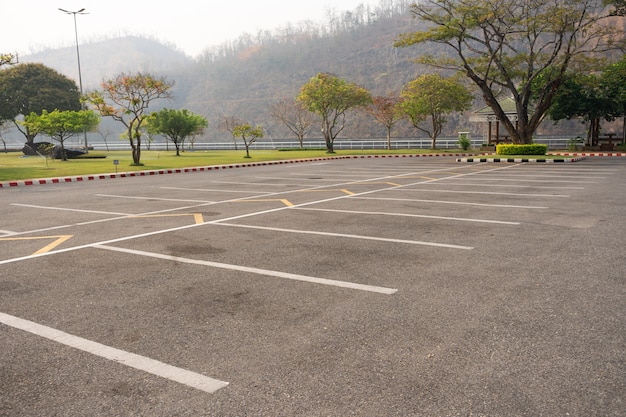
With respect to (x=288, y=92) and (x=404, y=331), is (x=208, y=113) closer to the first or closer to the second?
(x=288, y=92)

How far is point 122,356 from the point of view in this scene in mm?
3516

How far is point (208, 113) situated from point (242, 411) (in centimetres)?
15426

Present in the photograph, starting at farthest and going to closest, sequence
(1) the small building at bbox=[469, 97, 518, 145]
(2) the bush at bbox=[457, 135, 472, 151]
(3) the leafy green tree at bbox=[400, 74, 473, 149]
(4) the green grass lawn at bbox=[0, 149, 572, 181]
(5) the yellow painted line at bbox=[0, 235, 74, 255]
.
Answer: (3) the leafy green tree at bbox=[400, 74, 473, 149]
(2) the bush at bbox=[457, 135, 472, 151]
(1) the small building at bbox=[469, 97, 518, 145]
(4) the green grass lawn at bbox=[0, 149, 572, 181]
(5) the yellow painted line at bbox=[0, 235, 74, 255]

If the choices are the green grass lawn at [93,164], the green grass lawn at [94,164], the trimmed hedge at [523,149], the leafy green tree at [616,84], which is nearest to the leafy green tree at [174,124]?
the green grass lawn at [94,164]

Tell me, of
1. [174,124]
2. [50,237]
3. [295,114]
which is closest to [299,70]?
[295,114]

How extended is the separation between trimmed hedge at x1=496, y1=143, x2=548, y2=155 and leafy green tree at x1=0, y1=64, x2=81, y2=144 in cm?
5371

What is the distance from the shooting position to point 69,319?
425cm

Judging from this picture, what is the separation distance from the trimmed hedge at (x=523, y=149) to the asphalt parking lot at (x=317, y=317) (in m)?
22.8

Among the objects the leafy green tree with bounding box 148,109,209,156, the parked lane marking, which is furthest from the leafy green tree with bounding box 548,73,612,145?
Answer: the parked lane marking

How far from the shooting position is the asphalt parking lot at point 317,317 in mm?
2939

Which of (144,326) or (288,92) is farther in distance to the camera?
(288,92)

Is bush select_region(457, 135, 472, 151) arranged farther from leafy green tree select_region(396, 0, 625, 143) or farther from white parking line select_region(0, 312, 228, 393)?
white parking line select_region(0, 312, 228, 393)

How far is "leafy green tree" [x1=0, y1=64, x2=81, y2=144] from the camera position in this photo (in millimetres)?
61156

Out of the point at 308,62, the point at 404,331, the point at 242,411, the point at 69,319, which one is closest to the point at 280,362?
the point at 242,411
